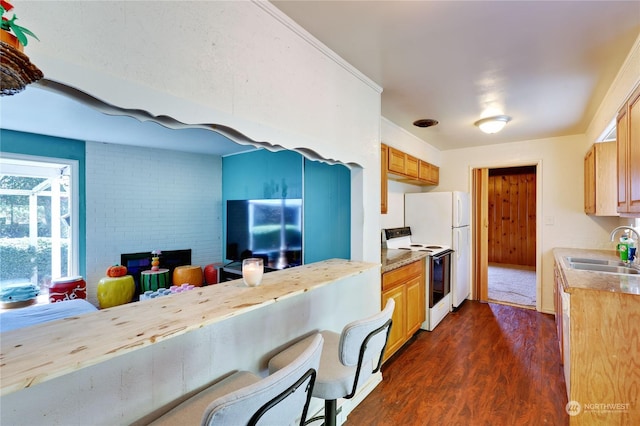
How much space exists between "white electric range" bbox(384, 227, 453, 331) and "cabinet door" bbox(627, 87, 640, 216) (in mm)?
1682

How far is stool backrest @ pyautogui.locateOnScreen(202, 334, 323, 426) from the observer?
0.74 m

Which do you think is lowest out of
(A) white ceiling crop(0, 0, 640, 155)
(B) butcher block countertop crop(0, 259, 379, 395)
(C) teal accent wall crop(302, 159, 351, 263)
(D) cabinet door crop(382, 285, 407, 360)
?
(D) cabinet door crop(382, 285, 407, 360)

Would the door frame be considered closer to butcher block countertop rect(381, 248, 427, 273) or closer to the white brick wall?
butcher block countertop rect(381, 248, 427, 273)

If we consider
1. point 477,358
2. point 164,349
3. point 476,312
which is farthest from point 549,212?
point 164,349

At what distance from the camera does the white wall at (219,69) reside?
82 centimetres

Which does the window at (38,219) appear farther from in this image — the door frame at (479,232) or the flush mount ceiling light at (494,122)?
the door frame at (479,232)

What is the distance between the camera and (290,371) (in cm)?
87

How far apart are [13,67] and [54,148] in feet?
12.6

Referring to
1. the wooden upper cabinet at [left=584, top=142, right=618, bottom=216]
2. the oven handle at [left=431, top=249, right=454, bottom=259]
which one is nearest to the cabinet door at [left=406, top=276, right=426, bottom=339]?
the oven handle at [left=431, top=249, right=454, bottom=259]

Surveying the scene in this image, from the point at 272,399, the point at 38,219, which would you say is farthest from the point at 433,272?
the point at 38,219

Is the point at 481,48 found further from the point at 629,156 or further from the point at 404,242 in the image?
the point at 404,242

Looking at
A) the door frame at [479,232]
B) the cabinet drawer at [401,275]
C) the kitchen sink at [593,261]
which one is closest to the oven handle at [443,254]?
the cabinet drawer at [401,275]

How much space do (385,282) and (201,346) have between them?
5.24ft

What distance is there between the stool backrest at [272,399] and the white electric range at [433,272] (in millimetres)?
2562
